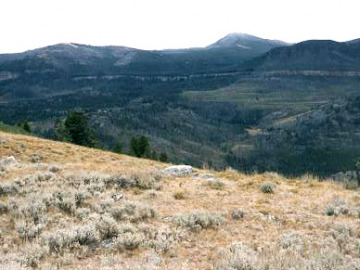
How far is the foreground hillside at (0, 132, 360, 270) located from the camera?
31.6 ft

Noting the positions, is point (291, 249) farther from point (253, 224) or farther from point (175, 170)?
point (175, 170)

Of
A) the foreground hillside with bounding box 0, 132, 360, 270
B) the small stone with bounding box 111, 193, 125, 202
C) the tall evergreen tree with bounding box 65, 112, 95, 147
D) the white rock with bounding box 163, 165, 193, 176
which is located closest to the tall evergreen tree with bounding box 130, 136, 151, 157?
the tall evergreen tree with bounding box 65, 112, 95, 147

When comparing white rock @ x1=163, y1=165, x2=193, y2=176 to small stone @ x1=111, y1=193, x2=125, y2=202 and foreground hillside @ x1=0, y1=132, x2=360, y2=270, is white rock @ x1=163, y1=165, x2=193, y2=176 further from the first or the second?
small stone @ x1=111, y1=193, x2=125, y2=202

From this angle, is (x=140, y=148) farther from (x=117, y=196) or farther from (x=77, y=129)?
(x=117, y=196)

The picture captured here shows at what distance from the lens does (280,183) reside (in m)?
18.5

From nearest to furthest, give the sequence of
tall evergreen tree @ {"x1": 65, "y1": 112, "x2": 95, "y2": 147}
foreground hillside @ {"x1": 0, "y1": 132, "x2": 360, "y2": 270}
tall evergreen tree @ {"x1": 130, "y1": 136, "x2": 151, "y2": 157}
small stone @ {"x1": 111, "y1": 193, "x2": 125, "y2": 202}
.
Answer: foreground hillside @ {"x1": 0, "y1": 132, "x2": 360, "y2": 270} < small stone @ {"x1": 111, "y1": 193, "x2": 125, "y2": 202} < tall evergreen tree @ {"x1": 65, "y1": 112, "x2": 95, "y2": 147} < tall evergreen tree @ {"x1": 130, "y1": 136, "x2": 151, "y2": 157}

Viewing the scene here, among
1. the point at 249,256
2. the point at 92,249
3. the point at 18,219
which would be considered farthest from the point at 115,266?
the point at 18,219

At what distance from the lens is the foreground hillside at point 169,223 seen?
31.6ft

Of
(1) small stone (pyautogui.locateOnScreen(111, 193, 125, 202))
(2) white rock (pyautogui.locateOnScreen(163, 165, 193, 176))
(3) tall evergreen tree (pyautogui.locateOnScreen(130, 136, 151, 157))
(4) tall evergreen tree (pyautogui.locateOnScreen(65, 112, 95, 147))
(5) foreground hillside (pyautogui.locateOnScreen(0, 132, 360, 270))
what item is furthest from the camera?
(3) tall evergreen tree (pyautogui.locateOnScreen(130, 136, 151, 157))

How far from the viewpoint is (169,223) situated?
12164 millimetres

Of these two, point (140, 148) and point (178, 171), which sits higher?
point (178, 171)

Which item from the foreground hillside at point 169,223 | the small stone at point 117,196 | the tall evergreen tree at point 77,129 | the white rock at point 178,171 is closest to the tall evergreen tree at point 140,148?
the tall evergreen tree at point 77,129

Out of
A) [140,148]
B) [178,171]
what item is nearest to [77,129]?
[140,148]

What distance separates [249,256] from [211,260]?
884 millimetres
